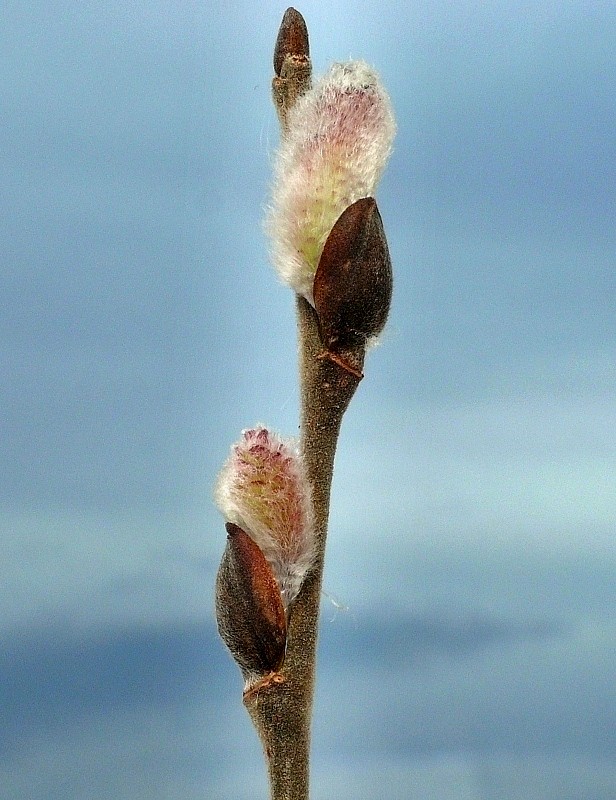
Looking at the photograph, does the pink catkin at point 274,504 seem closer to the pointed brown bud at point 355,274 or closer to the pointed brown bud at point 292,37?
the pointed brown bud at point 355,274

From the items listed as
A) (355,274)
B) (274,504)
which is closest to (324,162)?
(355,274)

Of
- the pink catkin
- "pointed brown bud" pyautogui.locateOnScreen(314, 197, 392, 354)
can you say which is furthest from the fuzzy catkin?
the pink catkin

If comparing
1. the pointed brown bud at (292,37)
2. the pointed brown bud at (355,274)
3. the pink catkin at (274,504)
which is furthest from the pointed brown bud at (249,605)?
the pointed brown bud at (292,37)

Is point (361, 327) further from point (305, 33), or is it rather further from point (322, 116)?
→ point (305, 33)

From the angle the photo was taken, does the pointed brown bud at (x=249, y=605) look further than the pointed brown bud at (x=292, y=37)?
No

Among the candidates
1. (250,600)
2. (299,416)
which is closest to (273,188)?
(299,416)

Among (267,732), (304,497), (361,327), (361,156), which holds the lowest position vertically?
(267,732)
